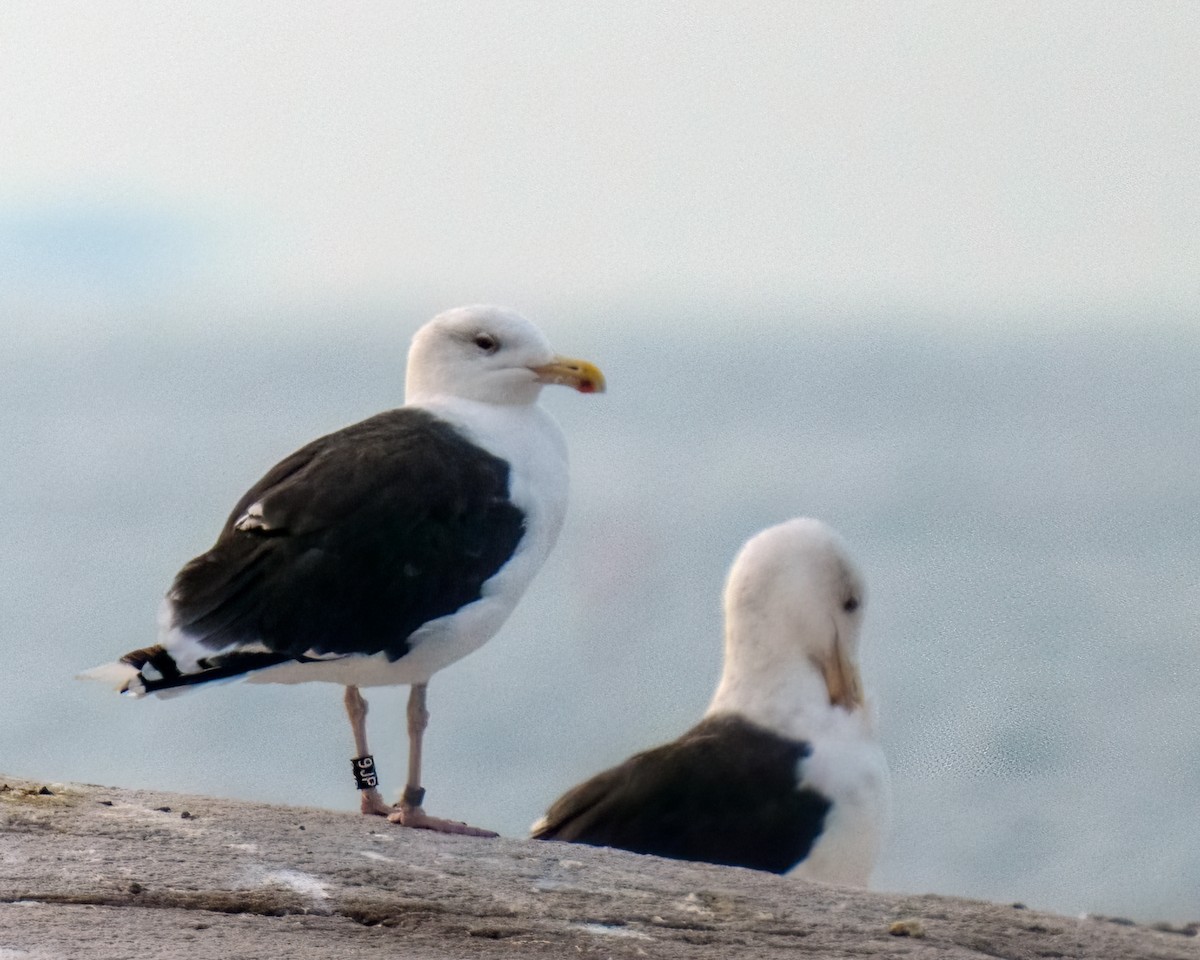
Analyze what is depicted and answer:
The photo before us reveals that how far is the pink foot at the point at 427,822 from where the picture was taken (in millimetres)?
4387

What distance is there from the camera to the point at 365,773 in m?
4.73

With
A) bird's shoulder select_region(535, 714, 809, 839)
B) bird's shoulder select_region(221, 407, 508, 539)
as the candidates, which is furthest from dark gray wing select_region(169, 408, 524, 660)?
bird's shoulder select_region(535, 714, 809, 839)

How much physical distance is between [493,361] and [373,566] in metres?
0.94

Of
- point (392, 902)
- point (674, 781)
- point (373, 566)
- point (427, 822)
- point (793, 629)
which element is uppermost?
point (793, 629)

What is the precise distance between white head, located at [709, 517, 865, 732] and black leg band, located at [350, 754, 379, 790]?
1056 millimetres

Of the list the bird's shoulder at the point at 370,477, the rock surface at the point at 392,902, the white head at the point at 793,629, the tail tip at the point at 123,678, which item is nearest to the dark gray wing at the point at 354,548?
the bird's shoulder at the point at 370,477

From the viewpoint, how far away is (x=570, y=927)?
139 inches

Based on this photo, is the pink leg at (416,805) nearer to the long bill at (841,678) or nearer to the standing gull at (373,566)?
the standing gull at (373,566)

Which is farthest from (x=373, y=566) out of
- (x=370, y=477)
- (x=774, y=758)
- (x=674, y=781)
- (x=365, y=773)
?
(x=774, y=758)

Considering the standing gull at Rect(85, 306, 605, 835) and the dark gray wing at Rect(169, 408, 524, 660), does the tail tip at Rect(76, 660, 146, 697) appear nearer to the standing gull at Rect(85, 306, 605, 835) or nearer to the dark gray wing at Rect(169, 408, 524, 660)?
the standing gull at Rect(85, 306, 605, 835)

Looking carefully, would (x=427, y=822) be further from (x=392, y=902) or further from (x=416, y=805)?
(x=392, y=902)

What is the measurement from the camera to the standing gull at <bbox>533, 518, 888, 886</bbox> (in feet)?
15.6

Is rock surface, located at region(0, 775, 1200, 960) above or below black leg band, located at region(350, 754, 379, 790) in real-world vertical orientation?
below

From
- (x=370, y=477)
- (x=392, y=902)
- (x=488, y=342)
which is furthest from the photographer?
(x=488, y=342)
